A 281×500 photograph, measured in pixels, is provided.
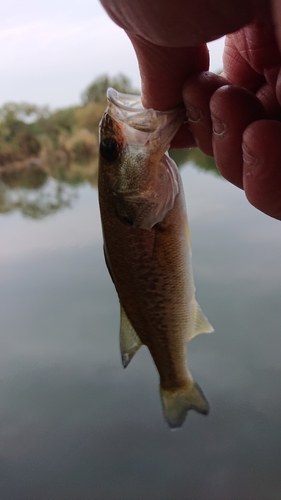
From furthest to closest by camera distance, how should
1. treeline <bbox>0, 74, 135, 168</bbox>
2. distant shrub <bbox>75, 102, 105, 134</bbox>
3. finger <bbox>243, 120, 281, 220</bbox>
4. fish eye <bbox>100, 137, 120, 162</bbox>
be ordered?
1. treeline <bbox>0, 74, 135, 168</bbox>
2. distant shrub <bbox>75, 102, 105, 134</bbox>
3. fish eye <bbox>100, 137, 120, 162</bbox>
4. finger <bbox>243, 120, 281, 220</bbox>

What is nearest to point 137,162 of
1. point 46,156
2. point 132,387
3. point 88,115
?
point 132,387

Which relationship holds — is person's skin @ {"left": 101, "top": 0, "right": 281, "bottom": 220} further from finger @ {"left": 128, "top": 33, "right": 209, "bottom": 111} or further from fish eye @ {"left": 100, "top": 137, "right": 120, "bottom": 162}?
fish eye @ {"left": 100, "top": 137, "right": 120, "bottom": 162}

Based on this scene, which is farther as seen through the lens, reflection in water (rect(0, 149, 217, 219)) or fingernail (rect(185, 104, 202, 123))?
reflection in water (rect(0, 149, 217, 219))

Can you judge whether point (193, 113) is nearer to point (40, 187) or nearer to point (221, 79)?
point (221, 79)

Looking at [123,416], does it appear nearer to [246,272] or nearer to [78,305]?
[78,305]

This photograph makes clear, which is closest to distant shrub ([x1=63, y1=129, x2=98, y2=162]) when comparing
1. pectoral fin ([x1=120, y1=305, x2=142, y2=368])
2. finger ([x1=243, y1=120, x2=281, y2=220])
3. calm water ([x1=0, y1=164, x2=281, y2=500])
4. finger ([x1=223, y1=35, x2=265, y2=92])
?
calm water ([x1=0, y1=164, x2=281, y2=500])

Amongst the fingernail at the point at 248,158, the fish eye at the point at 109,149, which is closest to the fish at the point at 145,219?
the fish eye at the point at 109,149

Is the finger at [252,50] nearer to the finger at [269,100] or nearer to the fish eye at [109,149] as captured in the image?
the finger at [269,100]
